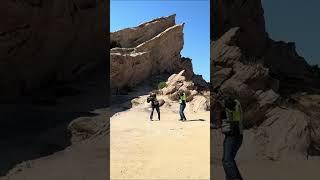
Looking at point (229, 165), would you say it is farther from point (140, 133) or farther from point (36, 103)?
point (36, 103)

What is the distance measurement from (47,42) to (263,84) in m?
8.21

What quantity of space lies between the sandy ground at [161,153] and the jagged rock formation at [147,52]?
17.8m

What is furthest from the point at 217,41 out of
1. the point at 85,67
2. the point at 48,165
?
the point at 48,165

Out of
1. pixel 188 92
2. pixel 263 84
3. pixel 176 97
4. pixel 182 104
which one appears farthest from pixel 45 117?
pixel 176 97

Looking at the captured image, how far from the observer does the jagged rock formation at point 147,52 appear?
34062mm

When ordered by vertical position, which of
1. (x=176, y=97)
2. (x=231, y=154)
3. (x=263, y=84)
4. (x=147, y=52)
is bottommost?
(x=231, y=154)

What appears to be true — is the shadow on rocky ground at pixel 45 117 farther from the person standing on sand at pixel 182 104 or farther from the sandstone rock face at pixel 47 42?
the person standing on sand at pixel 182 104

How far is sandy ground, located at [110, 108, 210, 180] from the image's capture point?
8.48 m

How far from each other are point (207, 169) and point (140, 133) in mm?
6247

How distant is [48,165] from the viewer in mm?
9125

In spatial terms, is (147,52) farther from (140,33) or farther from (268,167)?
(268,167)

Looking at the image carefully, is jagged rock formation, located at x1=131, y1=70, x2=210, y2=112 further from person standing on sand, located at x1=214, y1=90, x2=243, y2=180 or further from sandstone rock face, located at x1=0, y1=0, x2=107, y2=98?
person standing on sand, located at x1=214, y1=90, x2=243, y2=180

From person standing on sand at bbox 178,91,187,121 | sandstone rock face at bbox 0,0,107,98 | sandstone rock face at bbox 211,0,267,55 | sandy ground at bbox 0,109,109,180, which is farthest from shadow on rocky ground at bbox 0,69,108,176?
sandstone rock face at bbox 211,0,267,55

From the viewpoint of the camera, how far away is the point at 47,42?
15570 mm
